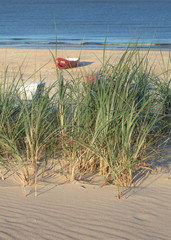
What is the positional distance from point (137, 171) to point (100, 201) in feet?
2.79

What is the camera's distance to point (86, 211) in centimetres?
288

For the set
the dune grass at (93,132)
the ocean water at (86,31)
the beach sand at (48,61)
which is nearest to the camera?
the dune grass at (93,132)

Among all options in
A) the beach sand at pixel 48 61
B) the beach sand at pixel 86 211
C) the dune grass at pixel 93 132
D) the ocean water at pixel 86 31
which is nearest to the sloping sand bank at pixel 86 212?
the beach sand at pixel 86 211

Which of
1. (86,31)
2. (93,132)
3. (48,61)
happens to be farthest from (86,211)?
(86,31)

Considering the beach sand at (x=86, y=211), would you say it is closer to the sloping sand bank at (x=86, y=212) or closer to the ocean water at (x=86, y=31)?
the sloping sand bank at (x=86, y=212)

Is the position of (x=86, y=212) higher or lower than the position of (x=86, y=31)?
lower

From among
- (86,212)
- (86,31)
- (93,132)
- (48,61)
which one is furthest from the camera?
(86,31)

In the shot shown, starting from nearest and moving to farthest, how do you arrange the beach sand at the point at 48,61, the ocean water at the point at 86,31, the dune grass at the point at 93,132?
the dune grass at the point at 93,132
the beach sand at the point at 48,61
the ocean water at the point at 86,31

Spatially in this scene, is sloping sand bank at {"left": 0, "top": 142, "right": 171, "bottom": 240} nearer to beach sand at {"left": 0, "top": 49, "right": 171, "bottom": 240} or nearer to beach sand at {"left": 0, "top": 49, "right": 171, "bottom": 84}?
beach sand at {"left": 0, "top": 49, "right": 171, "bottom": 240}

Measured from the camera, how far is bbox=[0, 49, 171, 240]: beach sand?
2.51m

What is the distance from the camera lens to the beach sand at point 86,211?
2.51 metres

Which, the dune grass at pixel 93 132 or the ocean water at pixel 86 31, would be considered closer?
the dune grass at pixel 93 132

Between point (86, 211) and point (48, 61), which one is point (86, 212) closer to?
point (86, 211)

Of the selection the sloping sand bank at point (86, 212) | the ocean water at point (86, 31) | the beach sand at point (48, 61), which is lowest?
the sloping sand bank at point (86, 212)
